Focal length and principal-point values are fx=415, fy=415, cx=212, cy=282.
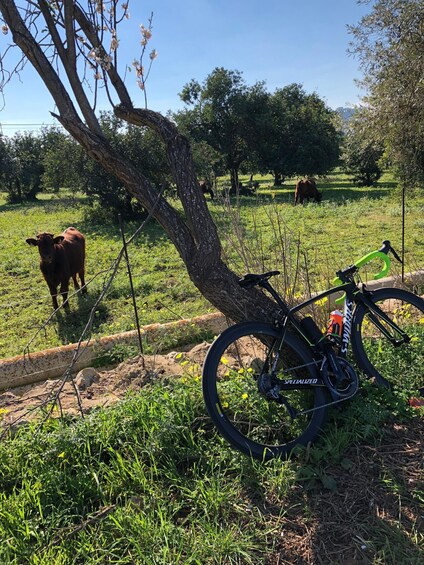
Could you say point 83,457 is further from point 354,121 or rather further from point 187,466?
point 354,121

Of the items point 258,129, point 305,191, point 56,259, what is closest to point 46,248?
point 56,259

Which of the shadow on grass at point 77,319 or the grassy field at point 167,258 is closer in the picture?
the grassy field at point 167,258

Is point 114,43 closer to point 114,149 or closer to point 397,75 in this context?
point 114,149

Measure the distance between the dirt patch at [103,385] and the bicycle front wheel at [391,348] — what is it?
5.09ft

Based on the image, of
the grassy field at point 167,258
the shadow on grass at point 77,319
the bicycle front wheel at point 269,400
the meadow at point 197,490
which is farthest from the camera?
the shadow on grass at point 77,319

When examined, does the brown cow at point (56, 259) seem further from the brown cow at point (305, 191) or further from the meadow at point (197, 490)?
the brown cow at point (305, 191)

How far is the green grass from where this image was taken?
6.61ft

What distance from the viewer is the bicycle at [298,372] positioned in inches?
100

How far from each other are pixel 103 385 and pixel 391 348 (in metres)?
2.79

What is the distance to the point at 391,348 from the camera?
346cm

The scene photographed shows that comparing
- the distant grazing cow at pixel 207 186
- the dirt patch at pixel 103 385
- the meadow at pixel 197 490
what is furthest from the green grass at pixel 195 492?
the distant grazing cow at pixel 207 186

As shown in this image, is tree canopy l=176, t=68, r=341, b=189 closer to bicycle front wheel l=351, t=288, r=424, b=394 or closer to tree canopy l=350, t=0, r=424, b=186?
tree canopy l=350, t=0, r=424, b=186

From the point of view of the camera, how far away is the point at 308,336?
2.88 metres

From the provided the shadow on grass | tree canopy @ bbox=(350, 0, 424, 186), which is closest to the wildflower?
the shadow on grass
